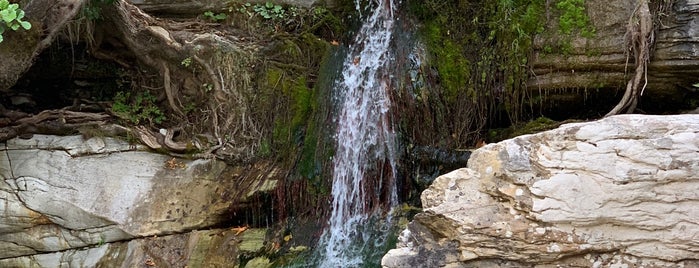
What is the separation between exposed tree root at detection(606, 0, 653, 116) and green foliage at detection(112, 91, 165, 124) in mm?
4332

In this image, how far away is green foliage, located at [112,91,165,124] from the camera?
5777 millimetres

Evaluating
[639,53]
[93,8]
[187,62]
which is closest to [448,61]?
[639,53]

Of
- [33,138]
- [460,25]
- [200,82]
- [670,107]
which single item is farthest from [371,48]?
[33,138]

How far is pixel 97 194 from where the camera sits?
5.19 m

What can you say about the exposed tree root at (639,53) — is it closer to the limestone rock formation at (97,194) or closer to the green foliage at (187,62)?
the limestone rock formation at (97,194)

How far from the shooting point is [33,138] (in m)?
5.32

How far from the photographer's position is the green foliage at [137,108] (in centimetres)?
578

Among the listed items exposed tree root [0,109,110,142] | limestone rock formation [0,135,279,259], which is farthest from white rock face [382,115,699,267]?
exposed tree root [0,109,110,142]

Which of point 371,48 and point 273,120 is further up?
point 371,48

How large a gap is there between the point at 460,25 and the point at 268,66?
6.45ft

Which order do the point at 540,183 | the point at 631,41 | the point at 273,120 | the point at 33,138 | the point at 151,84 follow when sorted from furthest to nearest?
1. the point at 151,84
2. the point at 273,120
3. the point at 33,138
4. the point at 631,41
5. the point at 540,183

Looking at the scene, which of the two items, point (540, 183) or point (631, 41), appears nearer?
point (540, 183)

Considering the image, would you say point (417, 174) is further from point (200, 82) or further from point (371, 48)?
point (200, 82)

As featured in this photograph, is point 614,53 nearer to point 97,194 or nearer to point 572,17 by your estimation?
point 572,17
